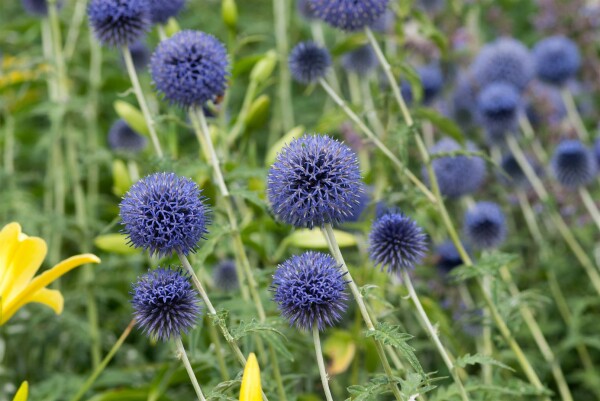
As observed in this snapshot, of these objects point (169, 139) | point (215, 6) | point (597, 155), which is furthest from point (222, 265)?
point (215, 6)

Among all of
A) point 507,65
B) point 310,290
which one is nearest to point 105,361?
point 310,290

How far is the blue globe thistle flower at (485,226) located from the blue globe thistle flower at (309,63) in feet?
2.49

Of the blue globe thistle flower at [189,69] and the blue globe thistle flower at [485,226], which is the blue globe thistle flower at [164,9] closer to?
the blue globe thistle flower at [189,69]

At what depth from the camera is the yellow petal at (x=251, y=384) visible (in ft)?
3.89

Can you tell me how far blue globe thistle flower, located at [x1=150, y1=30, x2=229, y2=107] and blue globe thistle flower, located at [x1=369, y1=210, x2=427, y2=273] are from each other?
1.69 ft

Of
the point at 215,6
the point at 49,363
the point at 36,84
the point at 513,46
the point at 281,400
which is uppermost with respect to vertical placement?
the point at 215,6

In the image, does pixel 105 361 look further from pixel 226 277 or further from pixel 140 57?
pixel 140 57

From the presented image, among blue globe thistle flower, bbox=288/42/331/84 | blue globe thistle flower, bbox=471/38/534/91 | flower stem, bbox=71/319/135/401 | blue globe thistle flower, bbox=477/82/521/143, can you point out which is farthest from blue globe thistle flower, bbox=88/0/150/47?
blue globe thistle flower, bbox=471/38/534/91

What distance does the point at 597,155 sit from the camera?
10.0 ft

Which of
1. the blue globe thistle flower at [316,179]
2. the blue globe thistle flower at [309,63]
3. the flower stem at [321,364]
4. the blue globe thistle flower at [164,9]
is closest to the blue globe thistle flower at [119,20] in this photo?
the blue globe thistle flower at [164,9]

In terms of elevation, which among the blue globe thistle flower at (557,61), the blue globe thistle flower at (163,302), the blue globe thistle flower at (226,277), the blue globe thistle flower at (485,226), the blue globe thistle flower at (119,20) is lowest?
the blue globe thistle flower at (163,302)

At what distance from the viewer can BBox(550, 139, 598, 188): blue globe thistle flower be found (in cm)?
287

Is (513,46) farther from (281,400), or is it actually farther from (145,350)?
(281,400)

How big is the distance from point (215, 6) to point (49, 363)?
250 centimetres
